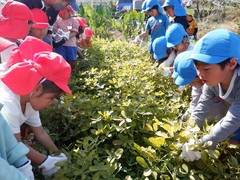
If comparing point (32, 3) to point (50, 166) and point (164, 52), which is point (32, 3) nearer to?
point (164, 52)

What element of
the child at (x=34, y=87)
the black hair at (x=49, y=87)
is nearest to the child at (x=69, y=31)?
the child at (x=34, y=87)

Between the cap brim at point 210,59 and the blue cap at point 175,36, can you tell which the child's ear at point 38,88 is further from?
the blue cap at point 175,36

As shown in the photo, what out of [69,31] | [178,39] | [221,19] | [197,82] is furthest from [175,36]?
[221,19]

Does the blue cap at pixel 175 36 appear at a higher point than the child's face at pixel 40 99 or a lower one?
lower

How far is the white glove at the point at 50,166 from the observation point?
→ 5.33ft

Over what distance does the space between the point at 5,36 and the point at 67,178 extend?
4.70 feet

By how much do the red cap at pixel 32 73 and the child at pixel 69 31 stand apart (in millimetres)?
2433

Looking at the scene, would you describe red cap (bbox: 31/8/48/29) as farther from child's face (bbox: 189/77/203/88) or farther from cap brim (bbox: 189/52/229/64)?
cap brim (bbox: 189/52/229/64)

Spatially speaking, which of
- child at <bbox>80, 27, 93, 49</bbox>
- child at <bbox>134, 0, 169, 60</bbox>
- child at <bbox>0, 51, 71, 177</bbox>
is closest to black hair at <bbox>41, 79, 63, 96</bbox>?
child at <bbox>0, 51, 71, 177</bbox>

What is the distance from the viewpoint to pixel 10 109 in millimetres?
1535

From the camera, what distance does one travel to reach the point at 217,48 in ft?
5.20

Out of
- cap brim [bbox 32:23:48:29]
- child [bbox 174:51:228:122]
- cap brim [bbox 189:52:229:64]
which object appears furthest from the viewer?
cap brim [bbox 32:23:48:29]

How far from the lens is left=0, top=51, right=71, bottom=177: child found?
58.6 inches

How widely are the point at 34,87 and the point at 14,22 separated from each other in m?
1.15
